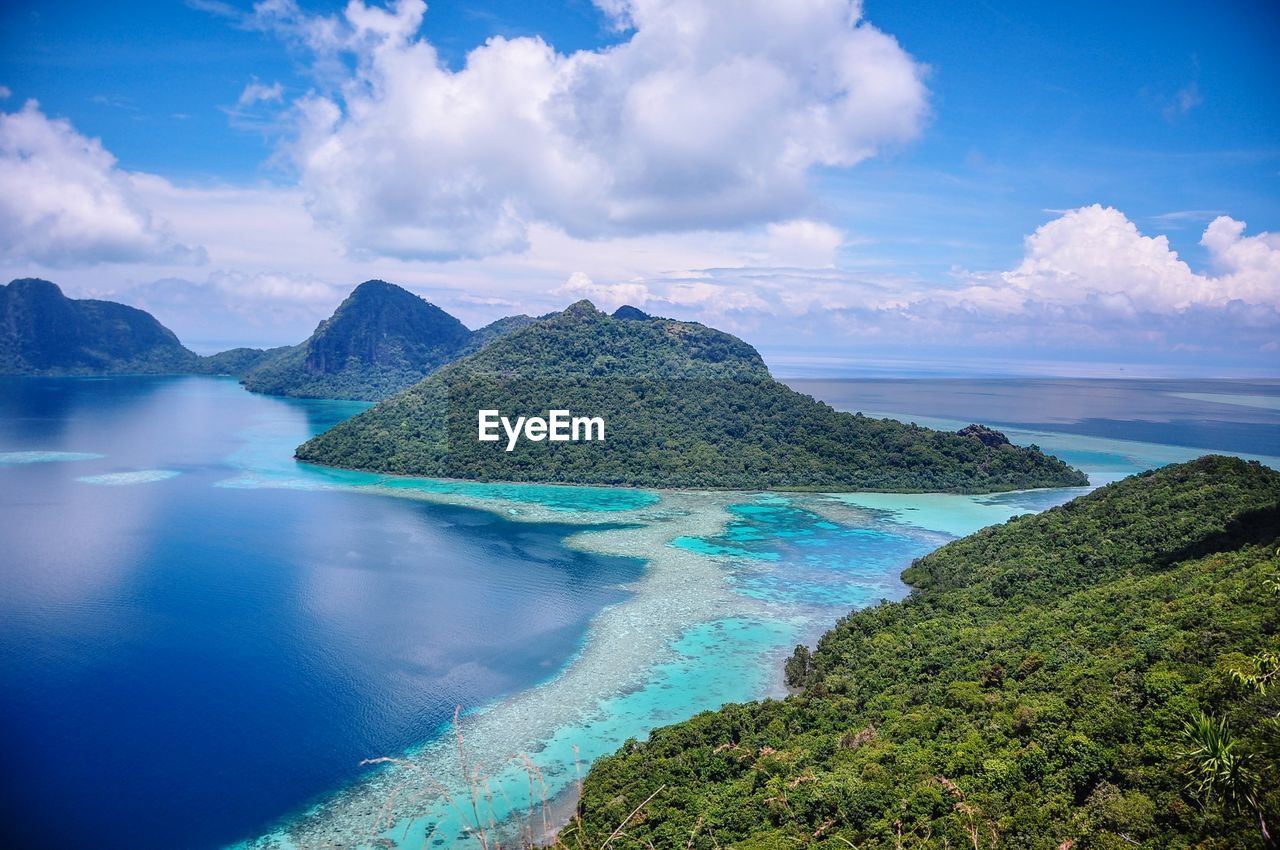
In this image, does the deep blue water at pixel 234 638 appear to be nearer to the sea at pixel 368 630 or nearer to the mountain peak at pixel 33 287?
the sea at pixel 368 630

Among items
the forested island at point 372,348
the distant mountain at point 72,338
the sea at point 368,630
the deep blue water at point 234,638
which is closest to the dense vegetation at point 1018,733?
the sea at point 368,630

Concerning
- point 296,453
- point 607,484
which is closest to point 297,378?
point 296,453

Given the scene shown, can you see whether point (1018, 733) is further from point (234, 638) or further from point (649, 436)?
point (649, 436)

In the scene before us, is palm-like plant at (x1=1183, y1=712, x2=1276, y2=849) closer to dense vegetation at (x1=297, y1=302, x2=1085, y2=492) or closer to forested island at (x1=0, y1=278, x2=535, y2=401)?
dense vegetation at (x1=297, y1=302, x2=1085, y2=492)

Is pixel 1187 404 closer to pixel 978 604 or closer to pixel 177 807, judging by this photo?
pixel 978 604

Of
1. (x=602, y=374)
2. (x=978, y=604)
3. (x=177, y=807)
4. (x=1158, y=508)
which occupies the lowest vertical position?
(x=177, y=807)

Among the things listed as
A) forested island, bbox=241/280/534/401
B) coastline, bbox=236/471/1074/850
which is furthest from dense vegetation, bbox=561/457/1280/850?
forested island, bbox=241/280/534/401
